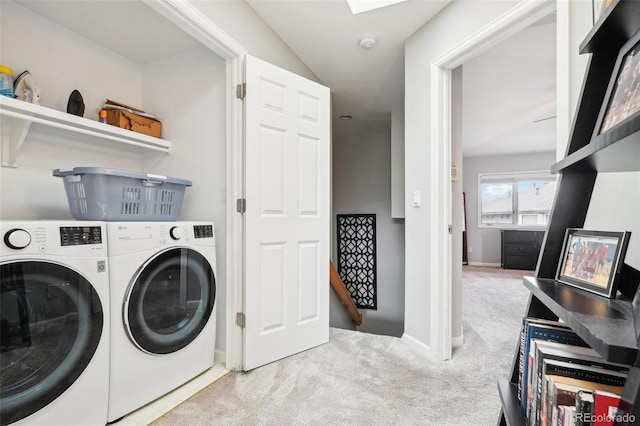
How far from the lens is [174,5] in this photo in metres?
1.55

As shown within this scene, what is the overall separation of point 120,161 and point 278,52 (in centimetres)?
147

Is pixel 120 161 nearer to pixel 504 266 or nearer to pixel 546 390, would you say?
pixel 546 390

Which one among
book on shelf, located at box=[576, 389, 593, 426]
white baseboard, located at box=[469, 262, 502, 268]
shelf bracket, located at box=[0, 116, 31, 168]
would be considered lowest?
white baseboard, located at box=[469, 262, 502, 268]

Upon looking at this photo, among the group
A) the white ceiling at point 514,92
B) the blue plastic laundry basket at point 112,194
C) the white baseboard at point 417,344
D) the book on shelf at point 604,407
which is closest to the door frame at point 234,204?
the blue plastic laundry basket at point 112,194

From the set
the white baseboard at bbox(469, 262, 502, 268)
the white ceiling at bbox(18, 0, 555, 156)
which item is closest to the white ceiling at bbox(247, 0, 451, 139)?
the white ceiling at bbox(18, 0, 555, 156)

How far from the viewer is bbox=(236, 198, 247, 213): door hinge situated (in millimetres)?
1984

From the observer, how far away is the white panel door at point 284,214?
2.00 meters

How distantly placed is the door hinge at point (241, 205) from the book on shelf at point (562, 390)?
1.68m

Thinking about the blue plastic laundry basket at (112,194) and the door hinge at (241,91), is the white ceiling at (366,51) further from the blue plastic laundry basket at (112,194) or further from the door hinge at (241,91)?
the blue plastic laundry basket at (112,194)

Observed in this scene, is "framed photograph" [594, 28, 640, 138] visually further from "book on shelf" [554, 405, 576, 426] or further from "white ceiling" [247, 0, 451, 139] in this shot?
"white ceiling" [247, 0, 451, 139]

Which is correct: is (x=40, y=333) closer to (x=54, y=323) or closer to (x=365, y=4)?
(x=54, y=323)

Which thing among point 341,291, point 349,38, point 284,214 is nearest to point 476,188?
point 341,291

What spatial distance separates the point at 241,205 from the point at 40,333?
111 cm

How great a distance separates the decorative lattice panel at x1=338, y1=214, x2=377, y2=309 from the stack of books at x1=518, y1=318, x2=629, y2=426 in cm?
380
